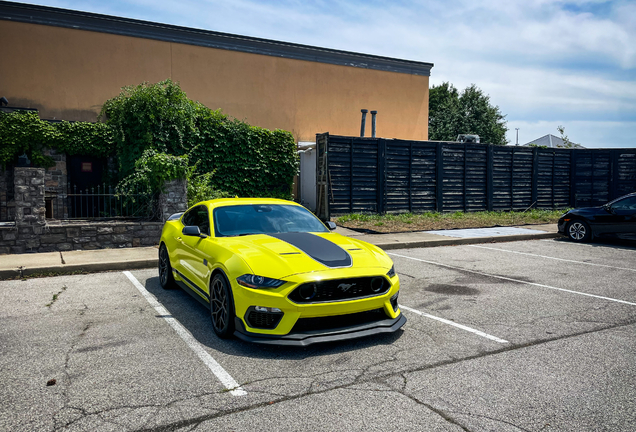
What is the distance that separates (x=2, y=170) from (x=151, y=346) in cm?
1312

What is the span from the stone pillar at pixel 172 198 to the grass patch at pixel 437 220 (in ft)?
18.3

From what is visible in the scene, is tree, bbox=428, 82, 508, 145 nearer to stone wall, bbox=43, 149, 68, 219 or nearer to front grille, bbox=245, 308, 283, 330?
stone wall, bbox=43, 149, 68, 219

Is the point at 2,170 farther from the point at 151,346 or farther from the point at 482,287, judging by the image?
the point at 482,287

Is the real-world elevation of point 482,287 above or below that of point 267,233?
below

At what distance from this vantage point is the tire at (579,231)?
1275 centimetres

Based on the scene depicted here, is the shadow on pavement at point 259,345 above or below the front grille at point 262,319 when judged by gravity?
below

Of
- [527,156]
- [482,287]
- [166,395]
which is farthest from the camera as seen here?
[527,156]

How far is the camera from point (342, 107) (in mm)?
22734

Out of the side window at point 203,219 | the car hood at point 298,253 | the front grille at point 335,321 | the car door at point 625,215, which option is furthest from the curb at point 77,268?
the car door at point 625,215

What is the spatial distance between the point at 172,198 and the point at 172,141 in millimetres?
4688

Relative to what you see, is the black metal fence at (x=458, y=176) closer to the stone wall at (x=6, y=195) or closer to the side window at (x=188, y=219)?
the side window at (x=188, y=219)

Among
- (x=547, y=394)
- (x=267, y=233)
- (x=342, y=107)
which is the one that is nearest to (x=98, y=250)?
(x=267, y=233)

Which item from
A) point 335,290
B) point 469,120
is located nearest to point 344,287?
point 335,290

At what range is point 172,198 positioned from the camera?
36.4 feet
